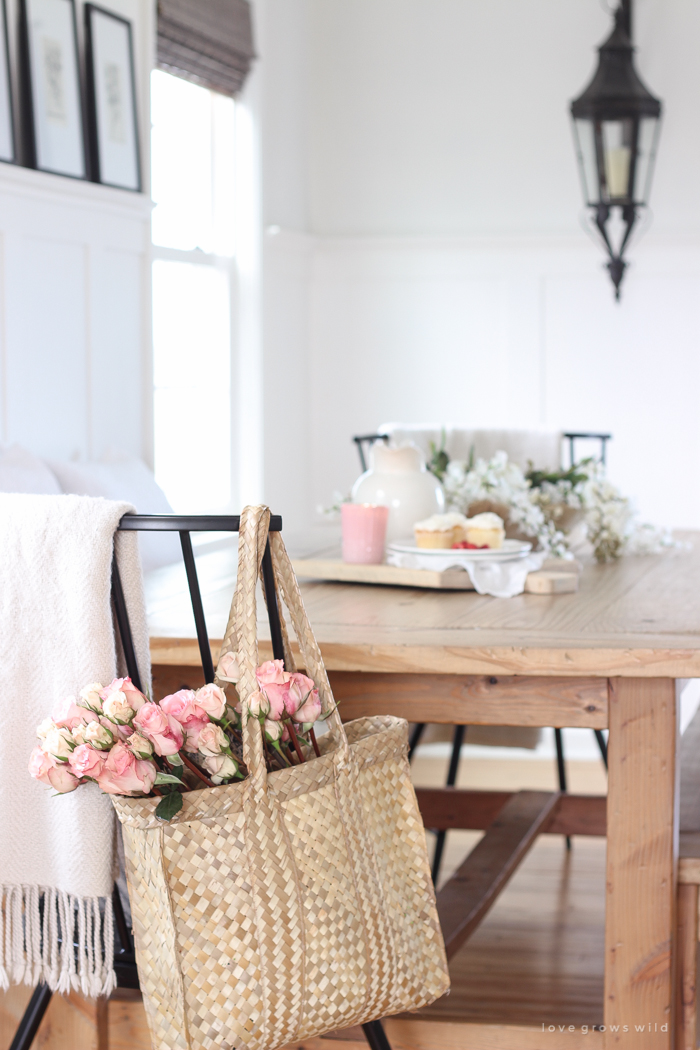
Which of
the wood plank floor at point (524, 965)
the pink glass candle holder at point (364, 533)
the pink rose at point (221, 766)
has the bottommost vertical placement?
the wood plank floor at point (524, 965)

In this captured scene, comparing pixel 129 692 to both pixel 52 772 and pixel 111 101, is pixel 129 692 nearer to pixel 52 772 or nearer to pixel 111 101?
pixel 52 772

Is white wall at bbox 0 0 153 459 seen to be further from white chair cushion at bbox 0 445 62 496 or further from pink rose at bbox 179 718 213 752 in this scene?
pink rose at bbox 179 718 213 752

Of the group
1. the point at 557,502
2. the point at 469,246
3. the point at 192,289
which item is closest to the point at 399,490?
the point at 557,502

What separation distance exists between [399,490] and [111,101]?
4.78ft

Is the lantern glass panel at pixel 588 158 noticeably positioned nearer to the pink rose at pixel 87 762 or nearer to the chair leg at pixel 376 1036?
the chair leg at pixel 376 1036

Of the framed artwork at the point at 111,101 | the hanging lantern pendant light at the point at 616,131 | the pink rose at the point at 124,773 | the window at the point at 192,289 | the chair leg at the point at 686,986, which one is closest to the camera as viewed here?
the pink rose at the point at 124,773

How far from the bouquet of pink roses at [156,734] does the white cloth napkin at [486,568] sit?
841 mm

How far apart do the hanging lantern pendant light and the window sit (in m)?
1.17

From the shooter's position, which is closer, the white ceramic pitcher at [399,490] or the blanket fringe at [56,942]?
the blanket fringe at [56,942]

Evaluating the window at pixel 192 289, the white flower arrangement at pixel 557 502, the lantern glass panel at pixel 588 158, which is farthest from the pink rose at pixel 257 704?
the lantern glass panel at pixel 588 158

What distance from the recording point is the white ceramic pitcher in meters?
2.39

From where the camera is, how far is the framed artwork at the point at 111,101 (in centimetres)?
304

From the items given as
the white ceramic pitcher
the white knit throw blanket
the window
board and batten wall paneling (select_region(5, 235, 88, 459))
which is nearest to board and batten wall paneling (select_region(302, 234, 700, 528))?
the window

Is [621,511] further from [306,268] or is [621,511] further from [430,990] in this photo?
[306,268]
